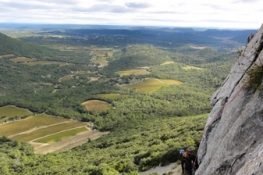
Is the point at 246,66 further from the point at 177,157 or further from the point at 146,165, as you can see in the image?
the point at 146,165

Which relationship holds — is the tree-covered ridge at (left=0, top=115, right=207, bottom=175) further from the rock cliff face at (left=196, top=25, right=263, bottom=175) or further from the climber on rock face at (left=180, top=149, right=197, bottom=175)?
the rock cliff face at (left=196, top=25, right=263, bottom=175)

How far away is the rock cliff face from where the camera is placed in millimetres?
21605

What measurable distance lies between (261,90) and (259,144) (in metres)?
3.67

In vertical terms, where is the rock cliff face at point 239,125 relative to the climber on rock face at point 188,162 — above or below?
above

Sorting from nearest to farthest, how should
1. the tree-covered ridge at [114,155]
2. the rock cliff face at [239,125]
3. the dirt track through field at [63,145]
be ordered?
the rock cliff face at [239,125] → the tree-covered ridge at [114,155] → the dirt track through field at [63,145]

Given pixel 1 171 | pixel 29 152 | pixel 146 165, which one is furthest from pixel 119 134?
pixel 146 165

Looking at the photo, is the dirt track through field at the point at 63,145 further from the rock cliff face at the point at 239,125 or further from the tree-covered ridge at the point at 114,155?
the rock cliff face at the point at 239,125

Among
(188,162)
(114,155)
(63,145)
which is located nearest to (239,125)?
(188,162)

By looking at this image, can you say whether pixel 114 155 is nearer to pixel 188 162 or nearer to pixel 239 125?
pixel 188 162

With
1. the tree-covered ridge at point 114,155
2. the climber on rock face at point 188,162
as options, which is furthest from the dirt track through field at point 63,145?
the climber on rock face at point 188,162

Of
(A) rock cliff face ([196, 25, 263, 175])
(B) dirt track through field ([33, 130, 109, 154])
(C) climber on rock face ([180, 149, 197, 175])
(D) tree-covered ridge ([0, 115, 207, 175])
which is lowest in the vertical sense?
(B) dirt track through field ([33, 130, 109, 154])

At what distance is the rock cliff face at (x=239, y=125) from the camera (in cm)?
2160

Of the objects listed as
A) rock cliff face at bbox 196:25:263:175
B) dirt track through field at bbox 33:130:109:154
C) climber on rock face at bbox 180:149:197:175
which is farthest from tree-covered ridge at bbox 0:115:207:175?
rock cliff face at bbox 196:25:263:175

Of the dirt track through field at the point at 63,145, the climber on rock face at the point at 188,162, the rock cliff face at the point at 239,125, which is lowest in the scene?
the dirt track through field at the point at 63,145
